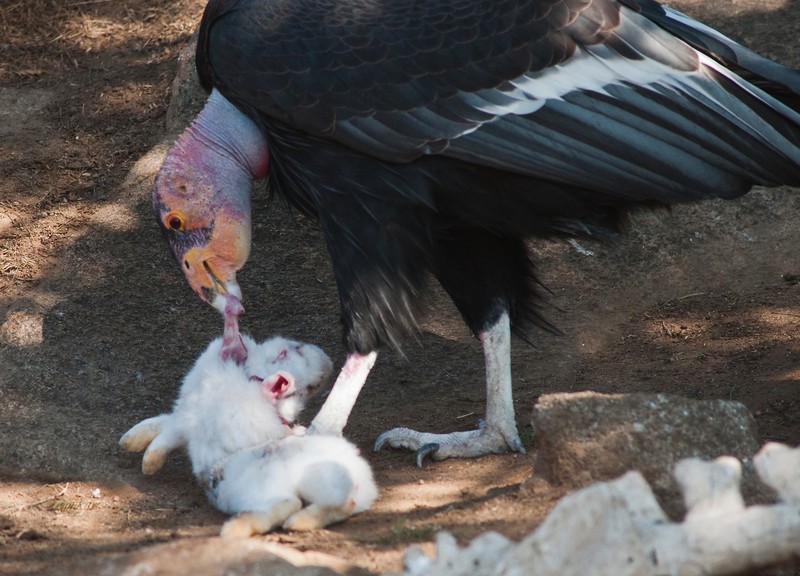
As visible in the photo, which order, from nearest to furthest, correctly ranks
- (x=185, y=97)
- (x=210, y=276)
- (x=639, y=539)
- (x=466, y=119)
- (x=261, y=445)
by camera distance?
1. (x=639, y=539)
2. (x=261, y=445)
3. (x=466, y=119)
4. (x=210, y=276)
5. (x=185, y=97)

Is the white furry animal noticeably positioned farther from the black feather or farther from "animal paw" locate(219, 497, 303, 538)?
the black feather

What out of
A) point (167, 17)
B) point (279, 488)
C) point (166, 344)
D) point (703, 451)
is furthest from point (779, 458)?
point (167, 17)

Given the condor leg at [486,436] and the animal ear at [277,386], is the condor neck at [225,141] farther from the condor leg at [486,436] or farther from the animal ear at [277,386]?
the condor leg at [486,436]

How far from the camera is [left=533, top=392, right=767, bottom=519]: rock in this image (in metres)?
2.96

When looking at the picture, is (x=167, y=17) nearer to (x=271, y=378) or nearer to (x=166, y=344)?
(x=166, y=344)

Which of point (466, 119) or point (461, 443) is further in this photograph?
point (461, 443)

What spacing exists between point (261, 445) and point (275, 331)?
5.34ft

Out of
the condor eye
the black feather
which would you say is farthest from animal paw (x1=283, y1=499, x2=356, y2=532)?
the condor eye

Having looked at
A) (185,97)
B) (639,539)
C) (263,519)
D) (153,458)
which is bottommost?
(185,97)

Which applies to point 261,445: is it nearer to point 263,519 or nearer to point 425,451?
point 263,519

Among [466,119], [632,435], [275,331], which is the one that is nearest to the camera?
[632,435]

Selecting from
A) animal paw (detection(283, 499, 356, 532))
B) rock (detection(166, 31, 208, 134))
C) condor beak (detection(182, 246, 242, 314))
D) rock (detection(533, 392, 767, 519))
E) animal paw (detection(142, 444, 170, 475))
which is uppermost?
rock (detection(533, 392, 767, 519))

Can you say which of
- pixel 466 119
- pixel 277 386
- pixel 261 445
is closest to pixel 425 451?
pixel 277 386

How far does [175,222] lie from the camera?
13.1 ft
